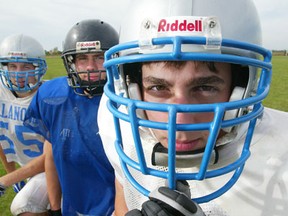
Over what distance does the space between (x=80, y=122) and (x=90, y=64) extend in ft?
1.43

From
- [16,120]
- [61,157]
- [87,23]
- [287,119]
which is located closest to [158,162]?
[287,119]

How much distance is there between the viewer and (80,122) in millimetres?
2262

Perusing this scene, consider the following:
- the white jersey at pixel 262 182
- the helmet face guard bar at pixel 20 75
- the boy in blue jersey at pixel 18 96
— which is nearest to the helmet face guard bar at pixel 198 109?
the white jersey at pixel 262 182

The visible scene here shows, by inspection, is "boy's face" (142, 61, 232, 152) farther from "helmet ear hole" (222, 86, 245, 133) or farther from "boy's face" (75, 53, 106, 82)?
"boy's face" (75, 53, 106, 82)

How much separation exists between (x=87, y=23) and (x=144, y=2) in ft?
4.35

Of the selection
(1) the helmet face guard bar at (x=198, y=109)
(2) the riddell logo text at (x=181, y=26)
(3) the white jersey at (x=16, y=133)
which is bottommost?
(3) the white jersey at (x=16, y=133)

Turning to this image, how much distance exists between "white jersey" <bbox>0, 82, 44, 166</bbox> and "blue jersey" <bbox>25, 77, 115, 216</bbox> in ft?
3.52

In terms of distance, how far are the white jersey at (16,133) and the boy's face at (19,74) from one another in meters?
0.17

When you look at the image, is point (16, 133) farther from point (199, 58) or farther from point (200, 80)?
point (199, 58)

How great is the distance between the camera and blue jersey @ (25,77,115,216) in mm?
2219

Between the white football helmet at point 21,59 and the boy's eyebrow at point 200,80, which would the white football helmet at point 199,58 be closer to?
the boy's eyebrow at point 200,80

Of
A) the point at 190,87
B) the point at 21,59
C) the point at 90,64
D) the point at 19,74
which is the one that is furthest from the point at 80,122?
the point at 21,59

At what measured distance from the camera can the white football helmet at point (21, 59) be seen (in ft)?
11.4

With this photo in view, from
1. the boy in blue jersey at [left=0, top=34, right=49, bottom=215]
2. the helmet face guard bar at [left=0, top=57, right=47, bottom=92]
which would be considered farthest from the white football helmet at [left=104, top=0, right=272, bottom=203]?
the helmet face guard bar at [left=0, top=57, right=47, bottom=92]
